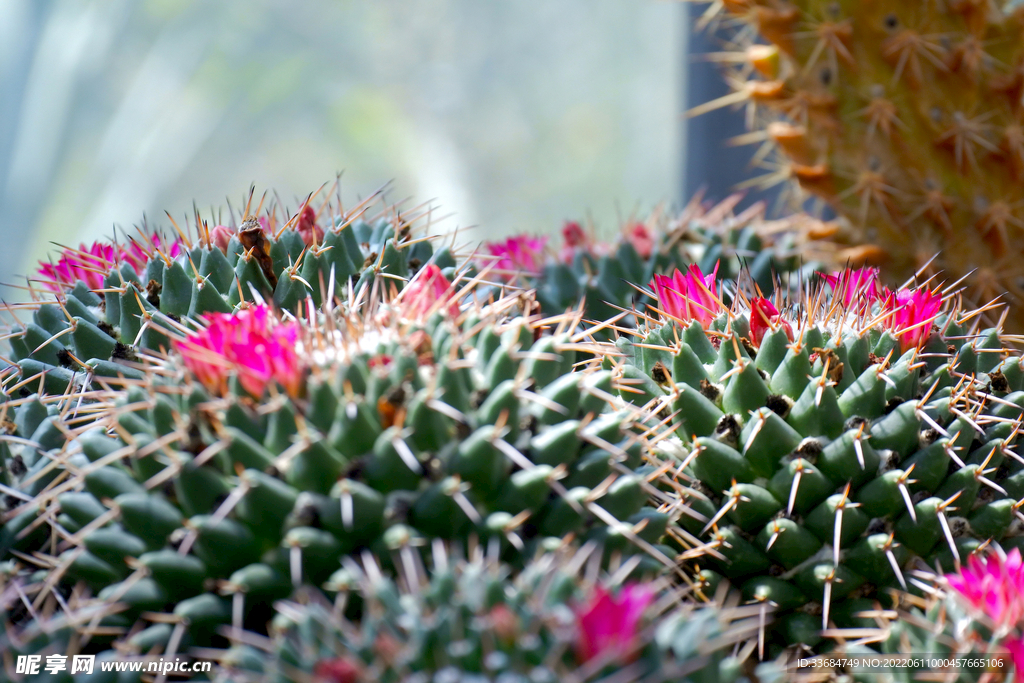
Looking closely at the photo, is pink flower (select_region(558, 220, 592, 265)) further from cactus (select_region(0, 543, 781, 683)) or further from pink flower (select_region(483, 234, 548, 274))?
cactus (select_region(0, 543, 781, 683))

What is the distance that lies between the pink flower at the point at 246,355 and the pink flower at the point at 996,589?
0.51m

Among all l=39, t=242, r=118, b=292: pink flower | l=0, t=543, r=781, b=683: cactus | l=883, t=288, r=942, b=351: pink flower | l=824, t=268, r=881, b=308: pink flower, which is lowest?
l=0, t=543, r=781, b=683: cactus

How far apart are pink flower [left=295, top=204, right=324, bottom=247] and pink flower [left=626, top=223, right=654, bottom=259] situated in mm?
511

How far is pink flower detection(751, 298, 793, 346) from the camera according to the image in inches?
34.3

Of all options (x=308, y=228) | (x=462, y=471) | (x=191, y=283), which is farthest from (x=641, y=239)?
(x=462, y=471)

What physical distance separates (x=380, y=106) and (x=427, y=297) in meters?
3.41

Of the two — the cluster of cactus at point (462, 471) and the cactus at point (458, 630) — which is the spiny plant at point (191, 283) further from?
the cactus at point (458, 630)

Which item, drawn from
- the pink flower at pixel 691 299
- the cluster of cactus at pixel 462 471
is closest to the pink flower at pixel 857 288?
the cluster of cactus at pixel 462 471

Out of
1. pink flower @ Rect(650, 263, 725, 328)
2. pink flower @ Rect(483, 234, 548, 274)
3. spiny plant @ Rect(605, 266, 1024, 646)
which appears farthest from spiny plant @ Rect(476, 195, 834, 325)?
spiny plant @ Rect(605, 266, 1024, 646)

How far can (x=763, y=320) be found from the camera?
0.89 meters

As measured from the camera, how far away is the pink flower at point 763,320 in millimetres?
871

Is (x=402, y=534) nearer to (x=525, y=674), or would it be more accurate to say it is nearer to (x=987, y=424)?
(x=525, y=674)

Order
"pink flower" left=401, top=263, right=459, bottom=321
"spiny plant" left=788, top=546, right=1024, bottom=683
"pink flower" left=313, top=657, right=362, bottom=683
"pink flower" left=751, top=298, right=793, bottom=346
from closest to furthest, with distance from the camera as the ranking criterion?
1. "pink flower" left=313, top=657, right=362, bottom=683
2. "spiny plant" left=788, top=546, right=1024, bottom=683
3. "pink flower" left=401, top=263, right=459, bottom=321
4. "pink flower" left=751, top=298, right=793, bottom=346

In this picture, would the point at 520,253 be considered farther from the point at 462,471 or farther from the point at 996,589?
the point at 996,589
